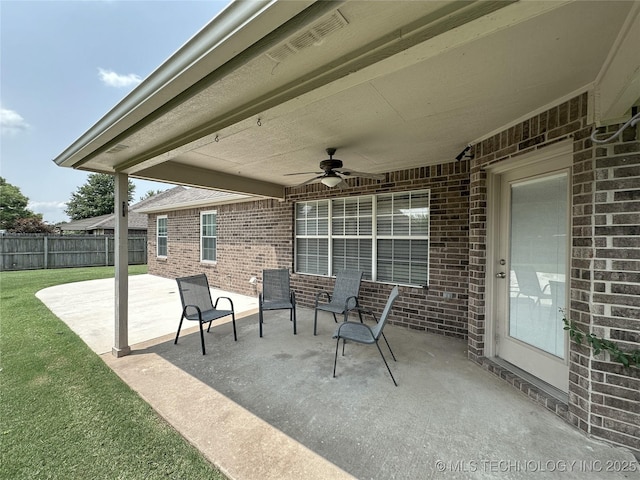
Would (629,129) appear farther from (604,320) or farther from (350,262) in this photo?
(350,262)

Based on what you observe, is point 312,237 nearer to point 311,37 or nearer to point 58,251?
point 311,37

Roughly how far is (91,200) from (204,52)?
36649 millimetres

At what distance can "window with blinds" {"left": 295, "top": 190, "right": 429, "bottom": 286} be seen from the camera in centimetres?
456

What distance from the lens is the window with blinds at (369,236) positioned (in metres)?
4.56

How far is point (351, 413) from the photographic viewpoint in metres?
2.29

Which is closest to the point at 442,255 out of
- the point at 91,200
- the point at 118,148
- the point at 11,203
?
the point at 118,148

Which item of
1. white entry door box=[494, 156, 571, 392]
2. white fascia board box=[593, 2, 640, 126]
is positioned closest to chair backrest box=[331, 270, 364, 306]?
white entry door box=[494, 156, 571, 392]

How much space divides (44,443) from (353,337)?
2.68 m

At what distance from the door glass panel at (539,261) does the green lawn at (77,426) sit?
309 centimetres

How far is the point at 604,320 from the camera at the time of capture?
194 cm

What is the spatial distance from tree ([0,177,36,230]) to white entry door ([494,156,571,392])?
36.2 m

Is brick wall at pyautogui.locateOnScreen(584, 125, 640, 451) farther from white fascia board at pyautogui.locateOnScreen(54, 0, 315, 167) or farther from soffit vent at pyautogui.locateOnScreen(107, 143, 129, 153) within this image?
soffit vent at pyautogui.locateOnScreen(107, 143, 129, 153)

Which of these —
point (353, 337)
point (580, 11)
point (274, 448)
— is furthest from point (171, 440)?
point (580, 11)

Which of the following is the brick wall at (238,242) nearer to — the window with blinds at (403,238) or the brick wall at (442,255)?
the window with blinds at (403,238)
